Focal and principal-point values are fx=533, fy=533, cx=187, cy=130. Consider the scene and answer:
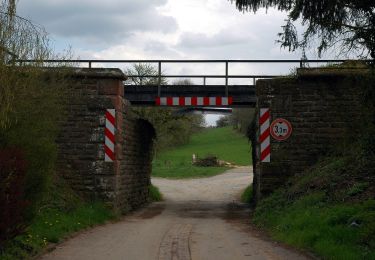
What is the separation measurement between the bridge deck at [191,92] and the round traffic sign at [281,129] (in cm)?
279

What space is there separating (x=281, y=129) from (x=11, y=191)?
380 inches

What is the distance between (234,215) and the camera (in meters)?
16.7

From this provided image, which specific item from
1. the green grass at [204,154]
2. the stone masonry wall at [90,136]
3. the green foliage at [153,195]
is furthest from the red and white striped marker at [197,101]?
the green grass at [204,154]

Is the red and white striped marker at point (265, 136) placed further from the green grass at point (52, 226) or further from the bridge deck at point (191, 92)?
the green grass at point (52, 226)

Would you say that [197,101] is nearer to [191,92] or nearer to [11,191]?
[191,92]

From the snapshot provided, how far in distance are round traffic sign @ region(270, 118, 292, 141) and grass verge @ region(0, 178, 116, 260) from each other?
5.15m

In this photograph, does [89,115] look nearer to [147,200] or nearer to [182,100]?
[182,100]

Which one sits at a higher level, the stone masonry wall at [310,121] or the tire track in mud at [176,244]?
the stone masonry wall at [310,121]

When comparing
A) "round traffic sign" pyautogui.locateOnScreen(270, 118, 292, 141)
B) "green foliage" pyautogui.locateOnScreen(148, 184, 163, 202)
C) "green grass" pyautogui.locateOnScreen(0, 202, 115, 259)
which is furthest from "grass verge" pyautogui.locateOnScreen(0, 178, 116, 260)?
"green foliage" pyautogui.locateOnScreen(148, 184, 163, 202)

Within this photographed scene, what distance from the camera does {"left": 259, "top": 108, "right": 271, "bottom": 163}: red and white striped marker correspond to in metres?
15.4

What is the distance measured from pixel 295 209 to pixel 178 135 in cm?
2998

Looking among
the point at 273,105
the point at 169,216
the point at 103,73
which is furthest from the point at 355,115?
the point at 103,73

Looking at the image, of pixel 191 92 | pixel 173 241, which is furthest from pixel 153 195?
pixel 173 241

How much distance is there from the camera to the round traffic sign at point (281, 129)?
1544 centimetres
